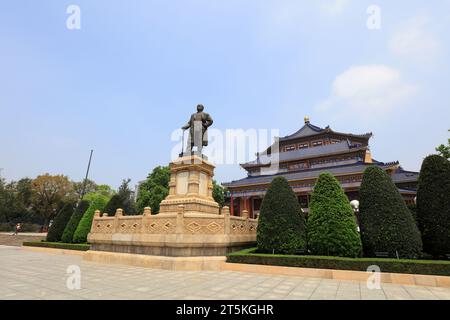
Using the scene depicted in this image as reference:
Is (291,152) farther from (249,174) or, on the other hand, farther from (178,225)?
(178,225)

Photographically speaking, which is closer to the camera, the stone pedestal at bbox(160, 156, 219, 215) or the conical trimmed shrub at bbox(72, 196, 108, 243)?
the stone pedestal at bbox(160, 156, 219, 215)

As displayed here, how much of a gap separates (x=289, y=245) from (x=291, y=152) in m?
35.4

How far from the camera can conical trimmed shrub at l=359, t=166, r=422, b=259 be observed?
31.8 ft

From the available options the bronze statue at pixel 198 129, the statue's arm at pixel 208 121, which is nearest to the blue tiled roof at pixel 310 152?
the statue's arm at pixel 208 121

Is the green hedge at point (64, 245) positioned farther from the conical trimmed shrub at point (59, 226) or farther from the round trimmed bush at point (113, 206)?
the round trimmed bush at point (113, 206)

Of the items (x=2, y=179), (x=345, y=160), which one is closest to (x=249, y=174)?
(x=345, y=160)

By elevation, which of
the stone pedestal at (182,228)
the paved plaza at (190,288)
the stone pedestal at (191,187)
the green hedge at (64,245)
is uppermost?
the stone pedestal at (191,187)

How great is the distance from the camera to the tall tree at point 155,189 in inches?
1396

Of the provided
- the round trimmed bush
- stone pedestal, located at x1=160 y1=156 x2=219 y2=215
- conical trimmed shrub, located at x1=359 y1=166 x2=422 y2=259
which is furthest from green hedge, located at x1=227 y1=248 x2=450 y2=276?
the round trimmed bush

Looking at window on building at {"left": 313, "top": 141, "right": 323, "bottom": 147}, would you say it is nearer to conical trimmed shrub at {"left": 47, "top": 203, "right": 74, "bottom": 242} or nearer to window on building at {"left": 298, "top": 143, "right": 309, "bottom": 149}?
window on building at {"left": 298, "top": 143, "right": 309, "bottom": 149}

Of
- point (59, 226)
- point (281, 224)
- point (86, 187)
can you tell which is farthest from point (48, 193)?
point (281, 224)

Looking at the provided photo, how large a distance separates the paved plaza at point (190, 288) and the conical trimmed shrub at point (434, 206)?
298 centimetres

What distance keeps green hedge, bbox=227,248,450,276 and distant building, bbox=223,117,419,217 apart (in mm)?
25949

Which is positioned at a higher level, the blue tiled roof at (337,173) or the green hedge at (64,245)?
the blue tiled roof at (337,173)
